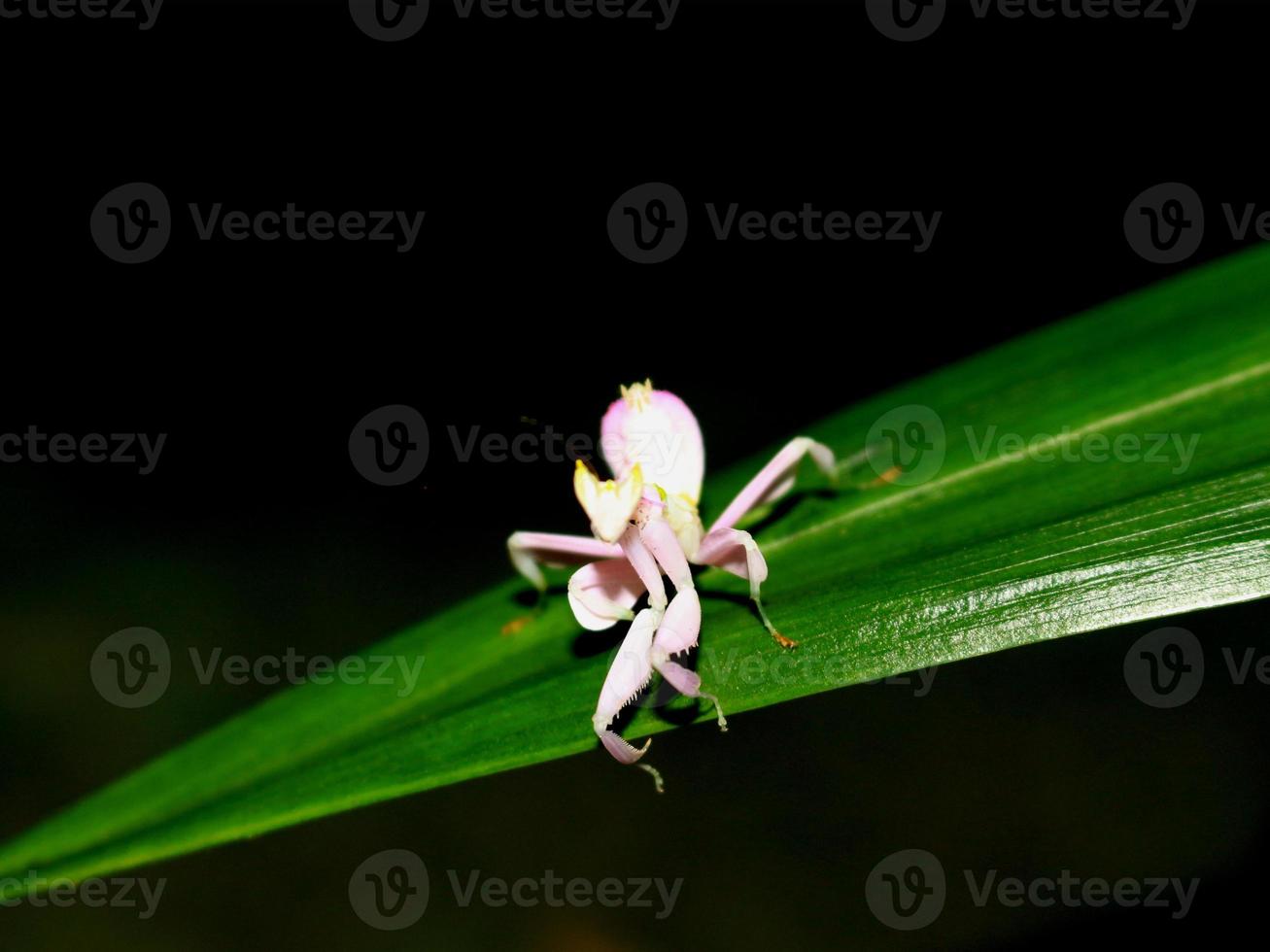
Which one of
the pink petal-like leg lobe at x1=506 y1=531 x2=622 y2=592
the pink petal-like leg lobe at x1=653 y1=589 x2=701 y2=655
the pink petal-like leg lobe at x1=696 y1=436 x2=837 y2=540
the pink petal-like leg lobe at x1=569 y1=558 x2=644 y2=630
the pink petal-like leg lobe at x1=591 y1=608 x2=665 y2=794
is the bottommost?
the pink petal-like leg lobe at x1=591 y1=608 x2=665 y2=794

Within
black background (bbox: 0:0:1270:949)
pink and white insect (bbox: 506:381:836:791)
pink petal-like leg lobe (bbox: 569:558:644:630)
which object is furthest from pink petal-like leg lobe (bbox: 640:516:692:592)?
black background (bbox: 0:0:1270:949)

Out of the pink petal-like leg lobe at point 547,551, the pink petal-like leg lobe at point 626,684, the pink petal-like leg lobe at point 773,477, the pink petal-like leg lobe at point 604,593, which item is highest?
the pink petal-like leg lobe at point 773,477

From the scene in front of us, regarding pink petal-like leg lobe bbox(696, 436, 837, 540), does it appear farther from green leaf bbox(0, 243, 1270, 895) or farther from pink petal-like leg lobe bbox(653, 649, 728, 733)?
pink petal-like leg lobe bbox(653, 649, 728, 733)

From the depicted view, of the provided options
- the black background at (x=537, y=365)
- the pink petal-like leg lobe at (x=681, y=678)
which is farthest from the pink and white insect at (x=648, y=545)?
the black background at (x=537, y=365)

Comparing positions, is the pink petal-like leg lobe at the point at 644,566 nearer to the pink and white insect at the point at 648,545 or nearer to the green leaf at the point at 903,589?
the pink and white insect at the point at 648,545

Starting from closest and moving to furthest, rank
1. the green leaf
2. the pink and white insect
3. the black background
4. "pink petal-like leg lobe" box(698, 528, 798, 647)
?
the green leaf
the pink and white insect
"pink petal-like leg lobe" box(698, 528, 798, 647)
the black background

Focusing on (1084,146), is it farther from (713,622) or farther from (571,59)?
(713,622)

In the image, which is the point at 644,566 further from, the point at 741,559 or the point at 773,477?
the point at 773,477
